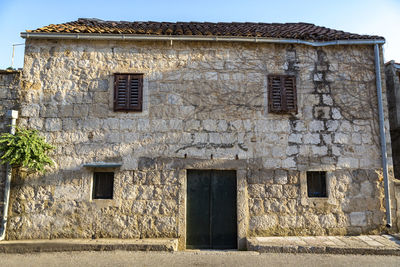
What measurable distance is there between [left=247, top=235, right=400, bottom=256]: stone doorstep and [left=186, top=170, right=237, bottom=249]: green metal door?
0.58m

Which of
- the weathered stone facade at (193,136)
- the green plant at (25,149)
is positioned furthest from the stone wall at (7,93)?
the green plant at (25,149)

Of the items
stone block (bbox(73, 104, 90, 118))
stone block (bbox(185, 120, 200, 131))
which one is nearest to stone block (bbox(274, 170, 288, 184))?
stone block (bbox(185, 120, 200, 131))

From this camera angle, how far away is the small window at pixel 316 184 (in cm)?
608

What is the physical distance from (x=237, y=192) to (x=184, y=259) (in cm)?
176

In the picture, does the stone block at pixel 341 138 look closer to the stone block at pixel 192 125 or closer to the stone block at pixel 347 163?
the stone block at pixel 347 163

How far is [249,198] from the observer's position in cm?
588

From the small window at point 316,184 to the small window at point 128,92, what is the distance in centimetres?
411

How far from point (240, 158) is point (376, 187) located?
3072mm

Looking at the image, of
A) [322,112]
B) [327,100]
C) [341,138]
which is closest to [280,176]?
[341,138]

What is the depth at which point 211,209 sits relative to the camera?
5.88m

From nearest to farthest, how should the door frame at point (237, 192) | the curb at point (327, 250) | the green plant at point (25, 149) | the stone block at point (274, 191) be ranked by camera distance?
the curb at point (327, 250), the green plant at point (25, 149), the door frame at point (237, 192), the stone block at point (274, 191)

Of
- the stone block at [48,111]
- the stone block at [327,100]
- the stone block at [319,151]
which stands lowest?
the stone block at [319,151]

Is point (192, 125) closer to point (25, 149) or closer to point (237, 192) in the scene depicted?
point (237, 192)

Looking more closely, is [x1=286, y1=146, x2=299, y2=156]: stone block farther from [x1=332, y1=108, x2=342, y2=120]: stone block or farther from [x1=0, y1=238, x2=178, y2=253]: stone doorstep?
[x1=0, y1=238, x2=178, y2=253]: stone doorstep
